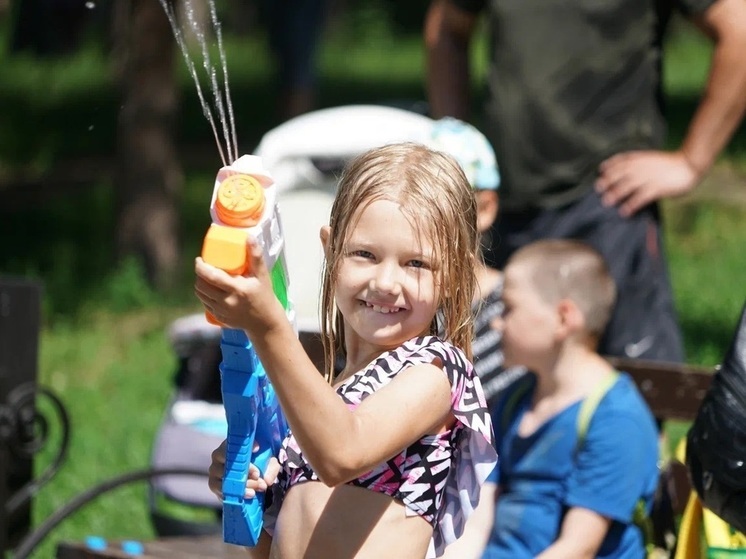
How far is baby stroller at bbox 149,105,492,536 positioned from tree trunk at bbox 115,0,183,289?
9.73 ft

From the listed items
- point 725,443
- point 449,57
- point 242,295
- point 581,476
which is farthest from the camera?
point 449,57

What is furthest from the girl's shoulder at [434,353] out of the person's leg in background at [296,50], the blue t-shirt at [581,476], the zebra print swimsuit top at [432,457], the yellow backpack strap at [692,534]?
the person's leg in background at [296,50]

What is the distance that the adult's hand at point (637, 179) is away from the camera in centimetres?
394

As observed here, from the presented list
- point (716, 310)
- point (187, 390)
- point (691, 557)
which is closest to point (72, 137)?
point (716, 310)

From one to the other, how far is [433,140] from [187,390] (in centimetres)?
152

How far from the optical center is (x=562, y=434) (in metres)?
3.42

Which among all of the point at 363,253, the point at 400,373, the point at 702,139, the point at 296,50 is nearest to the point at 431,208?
the point at 363,253

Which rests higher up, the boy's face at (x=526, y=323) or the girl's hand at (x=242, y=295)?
the girl's hand at (x=242, y=295)

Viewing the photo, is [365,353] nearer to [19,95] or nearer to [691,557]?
[691,557]

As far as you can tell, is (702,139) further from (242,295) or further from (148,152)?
(148,152)

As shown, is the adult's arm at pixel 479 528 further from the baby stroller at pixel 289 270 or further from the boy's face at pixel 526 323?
the baby stroller at pixel 289 270

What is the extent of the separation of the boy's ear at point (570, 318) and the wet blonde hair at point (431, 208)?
137cm

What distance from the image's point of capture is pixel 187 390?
16.5ft

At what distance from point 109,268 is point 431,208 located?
720cm
